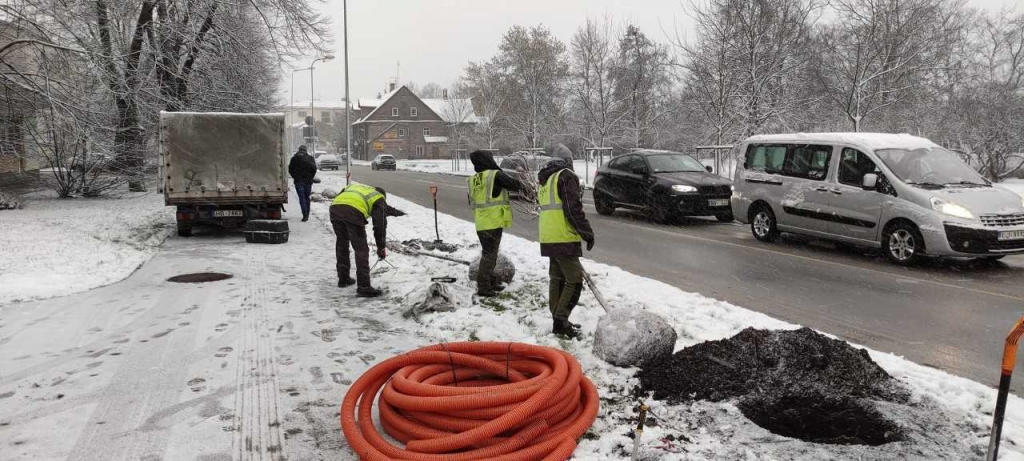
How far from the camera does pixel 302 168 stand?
15.0m

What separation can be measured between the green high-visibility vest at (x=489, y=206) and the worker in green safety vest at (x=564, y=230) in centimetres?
136

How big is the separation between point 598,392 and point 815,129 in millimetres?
30980

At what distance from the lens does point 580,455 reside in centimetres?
347

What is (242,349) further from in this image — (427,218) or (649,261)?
(427,218)

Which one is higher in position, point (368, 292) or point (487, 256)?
point (487, 256)

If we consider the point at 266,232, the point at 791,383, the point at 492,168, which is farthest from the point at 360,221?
the point at 791,383

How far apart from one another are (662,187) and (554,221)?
9.37 metres

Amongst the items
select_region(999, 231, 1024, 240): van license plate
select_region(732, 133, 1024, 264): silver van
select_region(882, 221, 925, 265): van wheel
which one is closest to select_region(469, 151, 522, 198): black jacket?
select_region(732, 133, 1024, 264): silver van

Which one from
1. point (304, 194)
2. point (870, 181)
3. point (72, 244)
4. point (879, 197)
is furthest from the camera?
point (304, 194)

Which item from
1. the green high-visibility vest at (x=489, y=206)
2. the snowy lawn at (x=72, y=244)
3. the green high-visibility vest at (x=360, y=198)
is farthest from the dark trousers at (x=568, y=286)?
the snowy lawn at (x=72, y=244)

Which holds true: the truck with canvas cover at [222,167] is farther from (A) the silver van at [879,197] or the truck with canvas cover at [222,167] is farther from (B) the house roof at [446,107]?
(B) the house roof at [446,107]

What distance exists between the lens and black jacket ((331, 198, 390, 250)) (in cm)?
760

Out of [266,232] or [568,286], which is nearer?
[568,286]

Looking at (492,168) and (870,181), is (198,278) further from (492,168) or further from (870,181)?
(870,181)
